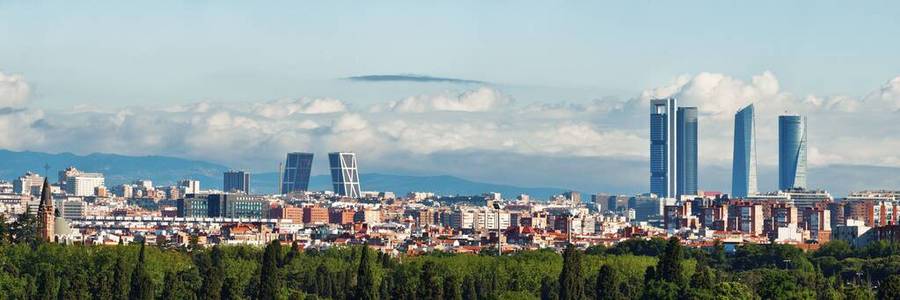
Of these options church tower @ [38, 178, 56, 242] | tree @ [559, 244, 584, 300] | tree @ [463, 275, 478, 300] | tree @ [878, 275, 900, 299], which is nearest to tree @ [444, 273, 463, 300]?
tree @ [559, 244, 584, 300]

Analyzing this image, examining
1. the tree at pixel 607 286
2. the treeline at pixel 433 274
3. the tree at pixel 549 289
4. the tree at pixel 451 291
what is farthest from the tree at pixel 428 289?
the tree at pixel 549 289

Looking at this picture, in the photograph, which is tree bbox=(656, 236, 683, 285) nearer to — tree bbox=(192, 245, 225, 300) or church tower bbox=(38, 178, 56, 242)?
tree bbox=(192, 245, 225, 300)

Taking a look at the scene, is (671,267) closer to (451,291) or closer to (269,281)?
A: (451,291)

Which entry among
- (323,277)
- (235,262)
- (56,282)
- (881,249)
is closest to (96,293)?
(56,282)

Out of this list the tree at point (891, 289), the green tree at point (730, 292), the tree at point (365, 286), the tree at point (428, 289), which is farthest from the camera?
the tree at point (365, 286)

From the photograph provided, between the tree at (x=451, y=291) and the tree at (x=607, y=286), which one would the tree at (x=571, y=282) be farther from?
the tree at (x=451, y=291)

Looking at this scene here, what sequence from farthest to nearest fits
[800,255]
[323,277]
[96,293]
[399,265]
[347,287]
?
[800,255]
[399,265]
[323,277]
[347,287]
[96,293]

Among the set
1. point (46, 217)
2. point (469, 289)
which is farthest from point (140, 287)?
point (46, 217)

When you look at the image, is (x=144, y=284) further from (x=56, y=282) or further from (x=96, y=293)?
(x=56, y=282)
